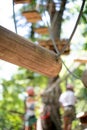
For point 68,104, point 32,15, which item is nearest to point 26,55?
point 68,104

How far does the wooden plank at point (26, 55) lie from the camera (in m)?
3.03

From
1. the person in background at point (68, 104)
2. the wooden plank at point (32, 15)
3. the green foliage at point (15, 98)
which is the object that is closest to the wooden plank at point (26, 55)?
the green foliage at point (15, 98)

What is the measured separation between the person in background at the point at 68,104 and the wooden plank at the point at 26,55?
18.5 feet

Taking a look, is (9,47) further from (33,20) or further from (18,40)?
(33,20)

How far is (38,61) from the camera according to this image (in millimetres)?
3461

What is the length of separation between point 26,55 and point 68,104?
21.0 feet

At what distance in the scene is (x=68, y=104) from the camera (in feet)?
31.4

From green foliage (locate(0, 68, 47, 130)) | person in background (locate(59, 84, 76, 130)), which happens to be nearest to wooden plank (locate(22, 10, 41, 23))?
person in background (locate(59, 84, 76, 130))

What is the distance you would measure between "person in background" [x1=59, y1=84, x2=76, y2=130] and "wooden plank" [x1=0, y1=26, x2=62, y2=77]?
5.65 metres

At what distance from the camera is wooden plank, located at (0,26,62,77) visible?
3.03 m

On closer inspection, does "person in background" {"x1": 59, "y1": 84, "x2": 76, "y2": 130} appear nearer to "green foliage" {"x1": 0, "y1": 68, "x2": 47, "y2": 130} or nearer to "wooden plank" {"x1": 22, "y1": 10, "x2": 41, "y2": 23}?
"green foliage" {"x1": 0, "y1": 68, "x2": 47, "y2": 130}

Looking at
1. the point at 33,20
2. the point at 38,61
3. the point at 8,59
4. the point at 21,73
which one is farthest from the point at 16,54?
the point at 21,73

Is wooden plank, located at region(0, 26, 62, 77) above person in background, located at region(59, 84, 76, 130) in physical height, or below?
above

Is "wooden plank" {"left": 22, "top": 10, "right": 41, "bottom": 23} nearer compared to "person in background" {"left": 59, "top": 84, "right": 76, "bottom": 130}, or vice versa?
"person in background" {"left": 59, "top": 84, "right": 76, "bottom": 130}
